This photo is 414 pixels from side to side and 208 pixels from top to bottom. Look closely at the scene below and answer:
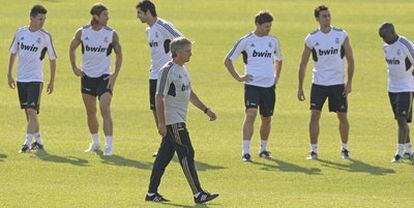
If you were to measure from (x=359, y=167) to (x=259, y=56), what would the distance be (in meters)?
2.40

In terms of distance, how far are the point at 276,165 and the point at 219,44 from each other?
17.1 metres

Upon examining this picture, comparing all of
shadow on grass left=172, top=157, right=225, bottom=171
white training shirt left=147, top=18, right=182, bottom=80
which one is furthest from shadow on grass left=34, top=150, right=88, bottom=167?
white training shirt left=147, top=18, right=182, bottom=80

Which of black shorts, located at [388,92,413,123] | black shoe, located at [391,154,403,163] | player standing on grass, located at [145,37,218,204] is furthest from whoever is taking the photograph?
black shorts, located at [388,92,413,123]

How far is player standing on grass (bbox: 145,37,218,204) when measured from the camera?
46.0ft

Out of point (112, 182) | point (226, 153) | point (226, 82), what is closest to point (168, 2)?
point (226, 82)

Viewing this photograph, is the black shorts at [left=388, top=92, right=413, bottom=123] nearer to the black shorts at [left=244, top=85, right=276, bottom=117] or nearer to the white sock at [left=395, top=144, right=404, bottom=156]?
the white sock at [left=395, top=144, right=404, bottom=156]

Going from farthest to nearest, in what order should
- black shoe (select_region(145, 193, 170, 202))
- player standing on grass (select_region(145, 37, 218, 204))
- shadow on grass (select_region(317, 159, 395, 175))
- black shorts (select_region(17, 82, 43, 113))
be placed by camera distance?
black shorts (select_region(17, 82, 43, 113)) < shadow on grass (select_region(317, 159, 395, 175)) < black shoe (select_region(145, 193, 170, 202)) < player standing on grass (select_region(145, 37, 218, 204))

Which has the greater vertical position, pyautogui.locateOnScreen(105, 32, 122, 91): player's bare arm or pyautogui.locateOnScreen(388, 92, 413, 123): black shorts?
pyautogui.locateOnScreen(105, 32, 122, 91): player's bare arm

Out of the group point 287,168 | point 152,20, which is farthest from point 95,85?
point 287,168

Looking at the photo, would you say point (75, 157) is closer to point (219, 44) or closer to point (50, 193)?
point (50, 193)

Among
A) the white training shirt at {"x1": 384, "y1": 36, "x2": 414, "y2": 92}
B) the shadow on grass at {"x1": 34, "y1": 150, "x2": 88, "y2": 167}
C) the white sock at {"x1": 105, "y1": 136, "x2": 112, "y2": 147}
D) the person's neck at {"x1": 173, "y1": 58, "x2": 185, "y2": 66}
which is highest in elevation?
the person's neck at {"x1": 173, "y1": 58, "x2": 185, "y2": 66}

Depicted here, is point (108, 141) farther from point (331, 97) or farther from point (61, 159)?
point (331, 97)

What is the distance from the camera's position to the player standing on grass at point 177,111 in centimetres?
1402

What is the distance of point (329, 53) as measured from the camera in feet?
60.5
